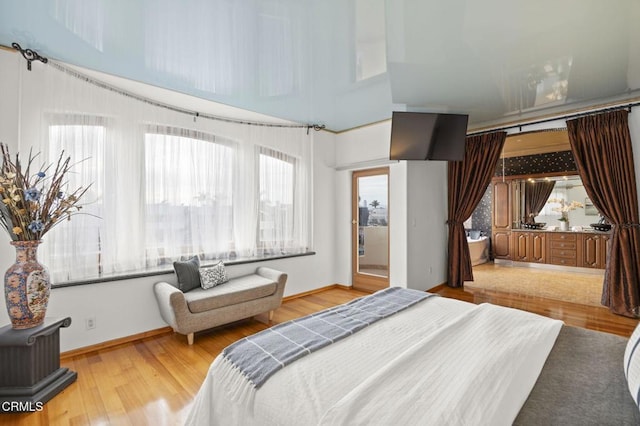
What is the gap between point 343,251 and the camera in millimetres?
5281

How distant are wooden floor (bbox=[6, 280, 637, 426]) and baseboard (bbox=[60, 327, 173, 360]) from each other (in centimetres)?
5

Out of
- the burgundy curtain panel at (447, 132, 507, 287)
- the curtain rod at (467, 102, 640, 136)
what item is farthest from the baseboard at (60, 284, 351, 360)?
the curtain rod at (467, 102, 640, 136)

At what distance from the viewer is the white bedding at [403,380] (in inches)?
40.4

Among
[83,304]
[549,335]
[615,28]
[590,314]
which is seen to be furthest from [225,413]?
[590,314]

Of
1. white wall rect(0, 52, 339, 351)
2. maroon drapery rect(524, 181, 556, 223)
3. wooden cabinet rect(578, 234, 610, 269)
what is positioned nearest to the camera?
white wall rect(0, 52, 339, 351)

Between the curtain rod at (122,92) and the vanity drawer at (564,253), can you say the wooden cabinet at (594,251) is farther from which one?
the curtain rod at (122,92)

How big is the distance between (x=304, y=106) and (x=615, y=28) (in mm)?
2891

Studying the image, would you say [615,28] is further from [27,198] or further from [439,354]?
[27,198]

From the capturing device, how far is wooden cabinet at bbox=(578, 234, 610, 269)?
5.89 meters

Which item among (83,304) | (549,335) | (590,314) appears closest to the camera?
(549,335)

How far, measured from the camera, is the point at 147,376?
2455 mm

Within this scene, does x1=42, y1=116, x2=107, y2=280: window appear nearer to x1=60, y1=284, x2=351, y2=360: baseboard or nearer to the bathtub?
x1=60, y1=284, x2=351, y2=360: baseboard

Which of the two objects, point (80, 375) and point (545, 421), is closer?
point (545, 421)


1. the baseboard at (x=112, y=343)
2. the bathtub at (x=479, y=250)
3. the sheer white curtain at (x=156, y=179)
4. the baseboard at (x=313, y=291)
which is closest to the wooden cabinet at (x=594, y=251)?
the bathtub at (x=479, y=250)
